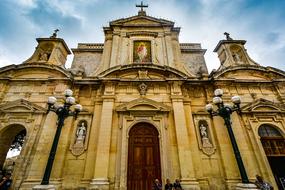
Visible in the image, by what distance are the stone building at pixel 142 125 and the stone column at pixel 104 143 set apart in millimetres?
50

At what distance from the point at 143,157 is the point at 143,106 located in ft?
10.0

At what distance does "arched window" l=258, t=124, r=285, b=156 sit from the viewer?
10031 mm

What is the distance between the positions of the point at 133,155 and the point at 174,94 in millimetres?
4583

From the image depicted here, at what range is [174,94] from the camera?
11.1 metres

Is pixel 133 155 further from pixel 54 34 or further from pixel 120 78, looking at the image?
pixel 54 34

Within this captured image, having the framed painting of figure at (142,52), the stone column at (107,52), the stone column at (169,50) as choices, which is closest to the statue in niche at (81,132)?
the stone column at (107,52)

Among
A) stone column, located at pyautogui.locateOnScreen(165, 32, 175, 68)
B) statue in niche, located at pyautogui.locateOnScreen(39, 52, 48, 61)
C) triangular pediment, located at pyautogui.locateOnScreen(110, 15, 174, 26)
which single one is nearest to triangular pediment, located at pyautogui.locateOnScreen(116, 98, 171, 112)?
stone column, located at pyautogui.locateOnScreen(165, 32, 175, 68)

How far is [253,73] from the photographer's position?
1251 centimetres

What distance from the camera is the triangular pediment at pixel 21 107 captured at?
33.8 ft

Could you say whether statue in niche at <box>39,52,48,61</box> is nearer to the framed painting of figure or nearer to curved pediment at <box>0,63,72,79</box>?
curved pediment at <box>0,63,72,79</box>

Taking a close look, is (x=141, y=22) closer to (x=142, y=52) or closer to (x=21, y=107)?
(x=142, y=52)

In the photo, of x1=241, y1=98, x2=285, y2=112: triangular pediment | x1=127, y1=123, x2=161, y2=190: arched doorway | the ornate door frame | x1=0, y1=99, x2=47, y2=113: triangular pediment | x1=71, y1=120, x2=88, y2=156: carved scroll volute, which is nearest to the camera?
x1=127, y1=123, x2=161, y2=190: arched doorway

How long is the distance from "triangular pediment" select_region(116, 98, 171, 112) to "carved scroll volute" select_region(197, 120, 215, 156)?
7.44 feet

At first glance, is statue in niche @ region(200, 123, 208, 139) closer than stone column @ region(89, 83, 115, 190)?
No
